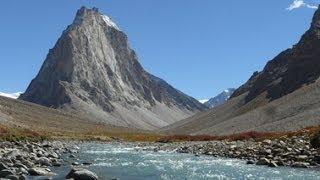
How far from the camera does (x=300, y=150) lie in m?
53.0

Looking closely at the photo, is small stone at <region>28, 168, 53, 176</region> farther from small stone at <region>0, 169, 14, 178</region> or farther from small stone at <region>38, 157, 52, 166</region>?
small stone at <region>38, 157, 52, 166</region>

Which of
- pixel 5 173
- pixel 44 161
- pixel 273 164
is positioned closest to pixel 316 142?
pixel 273 164

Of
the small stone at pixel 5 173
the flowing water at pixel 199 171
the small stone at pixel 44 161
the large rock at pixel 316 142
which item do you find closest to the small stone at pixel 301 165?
the flowing water at pixel 199 171

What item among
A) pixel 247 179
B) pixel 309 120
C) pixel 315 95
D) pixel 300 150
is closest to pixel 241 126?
pixel 315 95

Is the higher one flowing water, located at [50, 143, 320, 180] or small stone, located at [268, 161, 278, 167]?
small stone, located at [268, 161, 278, 167]

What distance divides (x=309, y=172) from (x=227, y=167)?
29.4 feet

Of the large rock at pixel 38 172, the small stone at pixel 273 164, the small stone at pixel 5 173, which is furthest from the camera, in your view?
the small stone at pixel 273 164

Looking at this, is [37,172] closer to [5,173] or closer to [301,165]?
[5,173]

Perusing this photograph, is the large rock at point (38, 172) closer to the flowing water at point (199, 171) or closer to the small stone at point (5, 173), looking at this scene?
the flowing water at point (199, 171)

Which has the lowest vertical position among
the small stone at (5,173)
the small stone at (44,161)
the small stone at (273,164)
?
the small stone at (5,173)

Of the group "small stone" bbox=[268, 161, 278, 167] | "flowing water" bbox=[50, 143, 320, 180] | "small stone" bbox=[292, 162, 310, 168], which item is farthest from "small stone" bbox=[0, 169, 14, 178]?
"small stone" bbox=[292, 162, 310, 168]

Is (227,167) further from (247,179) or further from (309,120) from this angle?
(309,120)

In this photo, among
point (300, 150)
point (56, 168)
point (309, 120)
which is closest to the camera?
point (56, 168)

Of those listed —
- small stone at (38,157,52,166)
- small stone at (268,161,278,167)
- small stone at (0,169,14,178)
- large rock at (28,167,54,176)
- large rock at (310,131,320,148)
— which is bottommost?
small stone at (0,169,14,178)
